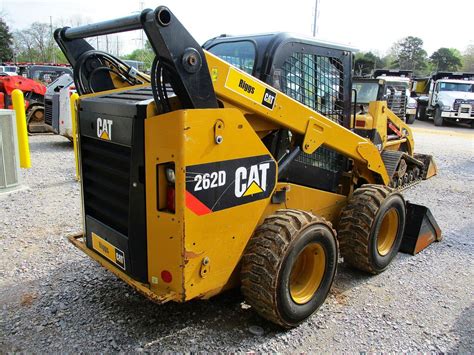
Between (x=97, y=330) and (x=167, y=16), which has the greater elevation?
(x=167, y=16)

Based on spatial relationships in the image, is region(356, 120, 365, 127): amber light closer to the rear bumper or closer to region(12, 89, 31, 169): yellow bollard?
the rear bumper

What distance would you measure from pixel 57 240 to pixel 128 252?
2370 millimetres

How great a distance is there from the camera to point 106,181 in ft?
10.6

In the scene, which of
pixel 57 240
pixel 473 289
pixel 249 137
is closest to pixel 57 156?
pixel 57 240

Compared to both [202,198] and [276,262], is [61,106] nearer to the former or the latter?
[202,198]

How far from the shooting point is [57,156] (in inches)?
400

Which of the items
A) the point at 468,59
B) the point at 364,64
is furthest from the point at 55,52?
the point at 468,59

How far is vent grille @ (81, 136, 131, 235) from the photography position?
3.04 metres

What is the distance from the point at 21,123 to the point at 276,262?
Result: 6510mm

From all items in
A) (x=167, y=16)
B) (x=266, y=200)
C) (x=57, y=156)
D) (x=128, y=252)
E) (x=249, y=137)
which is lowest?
→ (x=57, y=156)

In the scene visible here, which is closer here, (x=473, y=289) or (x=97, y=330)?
(x=97, y=330)

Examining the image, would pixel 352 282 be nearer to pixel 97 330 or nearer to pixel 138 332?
pixel 138 332

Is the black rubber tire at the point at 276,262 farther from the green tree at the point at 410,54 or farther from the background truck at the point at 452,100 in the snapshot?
the green tree at the point at 410,54

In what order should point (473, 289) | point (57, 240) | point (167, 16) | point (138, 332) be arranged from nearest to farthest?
point (167, 16) → point (138, 332) → point (473, 289) → point (57, 240)
